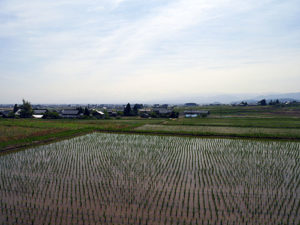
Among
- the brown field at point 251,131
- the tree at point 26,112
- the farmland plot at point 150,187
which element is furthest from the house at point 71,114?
the farmland plot at point 150,187

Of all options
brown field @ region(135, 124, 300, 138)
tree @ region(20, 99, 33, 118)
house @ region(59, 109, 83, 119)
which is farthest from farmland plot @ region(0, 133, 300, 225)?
tree @ region(20, 99, 33, 118)

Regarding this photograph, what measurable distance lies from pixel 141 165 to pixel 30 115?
42.2 meters

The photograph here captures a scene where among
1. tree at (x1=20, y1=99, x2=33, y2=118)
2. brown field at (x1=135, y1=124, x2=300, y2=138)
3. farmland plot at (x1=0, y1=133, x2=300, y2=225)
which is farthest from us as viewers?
tree at (x1=20, y1=99, x2=33, y2=118)

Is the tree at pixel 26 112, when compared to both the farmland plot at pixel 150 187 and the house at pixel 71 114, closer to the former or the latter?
the house at pixel 71 114

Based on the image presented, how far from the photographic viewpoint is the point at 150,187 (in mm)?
8609

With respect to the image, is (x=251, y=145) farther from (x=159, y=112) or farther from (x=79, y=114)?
(x=79, y=114)

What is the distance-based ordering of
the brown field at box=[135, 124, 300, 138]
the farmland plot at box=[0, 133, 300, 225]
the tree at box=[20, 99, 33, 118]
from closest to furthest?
1. the farmland plot at box=[0, 133, 300, 225]
2. the brown field at box=[135, 124, 300, 138]
3. the tree at box=[20, 99, 33, 118]

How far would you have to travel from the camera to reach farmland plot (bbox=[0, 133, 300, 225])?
6539 millimetres

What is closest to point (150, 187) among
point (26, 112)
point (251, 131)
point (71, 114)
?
point (251, 131)

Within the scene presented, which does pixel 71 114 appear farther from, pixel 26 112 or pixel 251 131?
pixel 251 131

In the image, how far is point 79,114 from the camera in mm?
46375

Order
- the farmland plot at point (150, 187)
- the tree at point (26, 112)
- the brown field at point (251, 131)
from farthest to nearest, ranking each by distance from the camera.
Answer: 1. the tree at point (26, 112)
2. the brown field at point (251, 131)
3. the farmland plot at point (150, 187)

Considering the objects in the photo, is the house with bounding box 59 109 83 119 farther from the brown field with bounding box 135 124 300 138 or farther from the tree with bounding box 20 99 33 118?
the brown field with bounding box 135 124 300 138

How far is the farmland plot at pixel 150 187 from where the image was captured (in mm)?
6539
